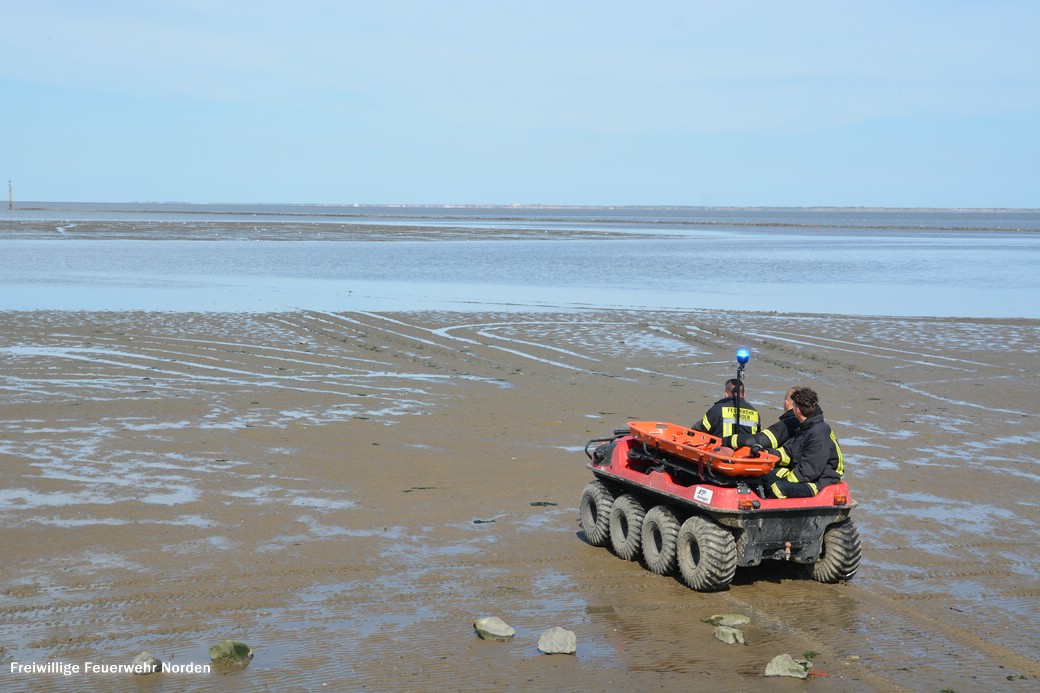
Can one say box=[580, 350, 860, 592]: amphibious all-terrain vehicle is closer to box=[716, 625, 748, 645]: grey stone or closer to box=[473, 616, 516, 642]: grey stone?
box=[716, 625, 748, 645]: grey stone

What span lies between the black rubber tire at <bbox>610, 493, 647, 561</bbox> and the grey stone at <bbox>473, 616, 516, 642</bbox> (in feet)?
6.05

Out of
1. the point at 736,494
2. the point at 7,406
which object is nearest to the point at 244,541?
the point at 736,494

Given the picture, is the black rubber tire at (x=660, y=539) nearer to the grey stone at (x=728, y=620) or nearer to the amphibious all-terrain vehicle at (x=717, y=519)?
the amphibious all-terrain vehicle at (x=717, y=519)

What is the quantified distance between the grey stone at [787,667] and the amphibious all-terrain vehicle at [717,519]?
1.23 metres

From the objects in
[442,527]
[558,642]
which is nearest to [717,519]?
[558,642]

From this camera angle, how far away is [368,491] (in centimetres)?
1014

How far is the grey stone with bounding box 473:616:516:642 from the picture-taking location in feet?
21.8

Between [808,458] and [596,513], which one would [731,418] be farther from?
[596,513]

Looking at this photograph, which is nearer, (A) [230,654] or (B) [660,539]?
(A) [230,654]

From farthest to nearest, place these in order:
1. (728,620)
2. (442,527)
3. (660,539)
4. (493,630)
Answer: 1. (442,527)
2. (660,539)
3. (728,620)
4. (493,630)

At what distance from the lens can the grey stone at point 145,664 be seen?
235 inches

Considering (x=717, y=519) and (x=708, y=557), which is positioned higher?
(x=717, y=519)

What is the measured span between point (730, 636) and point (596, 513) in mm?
2201

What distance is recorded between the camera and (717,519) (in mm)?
7527
